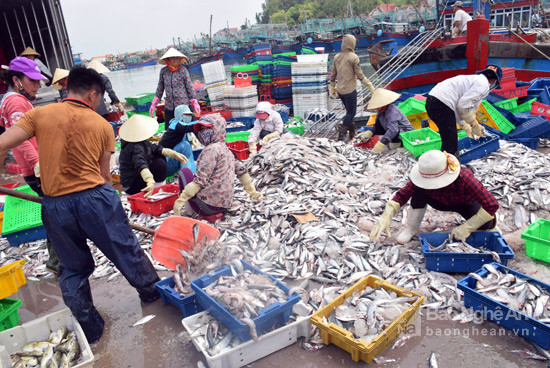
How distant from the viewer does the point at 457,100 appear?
19.2 ft

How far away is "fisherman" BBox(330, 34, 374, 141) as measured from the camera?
880 centimetres

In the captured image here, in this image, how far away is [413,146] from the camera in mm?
6832

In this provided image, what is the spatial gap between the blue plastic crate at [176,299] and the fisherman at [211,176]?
53.8 inches

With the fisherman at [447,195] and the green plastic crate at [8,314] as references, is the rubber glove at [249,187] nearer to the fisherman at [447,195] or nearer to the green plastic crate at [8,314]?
the fisherman at [447,195]

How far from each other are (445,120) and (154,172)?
4625 millimetres

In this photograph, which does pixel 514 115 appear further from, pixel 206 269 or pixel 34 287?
pixel 34 287

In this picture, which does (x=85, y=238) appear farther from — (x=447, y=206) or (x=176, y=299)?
(x=447, y=206)

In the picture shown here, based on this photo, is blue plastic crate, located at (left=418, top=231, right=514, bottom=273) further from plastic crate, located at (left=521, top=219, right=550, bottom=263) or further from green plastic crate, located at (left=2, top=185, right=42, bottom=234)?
green plastic crate, located at (left=2, top=185, right=42, bottom=234)

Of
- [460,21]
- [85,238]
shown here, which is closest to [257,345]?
[85,238]

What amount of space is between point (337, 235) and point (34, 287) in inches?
152

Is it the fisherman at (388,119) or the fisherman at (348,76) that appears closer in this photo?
the fisherman at (388,119)

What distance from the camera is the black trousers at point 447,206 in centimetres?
436

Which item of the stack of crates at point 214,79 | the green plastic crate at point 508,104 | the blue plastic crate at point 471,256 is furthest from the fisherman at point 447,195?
the stack of crates at point 214,79

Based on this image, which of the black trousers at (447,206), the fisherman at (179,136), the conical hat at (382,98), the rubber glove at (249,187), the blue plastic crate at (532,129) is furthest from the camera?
the blue plastic crate at (532,129)
